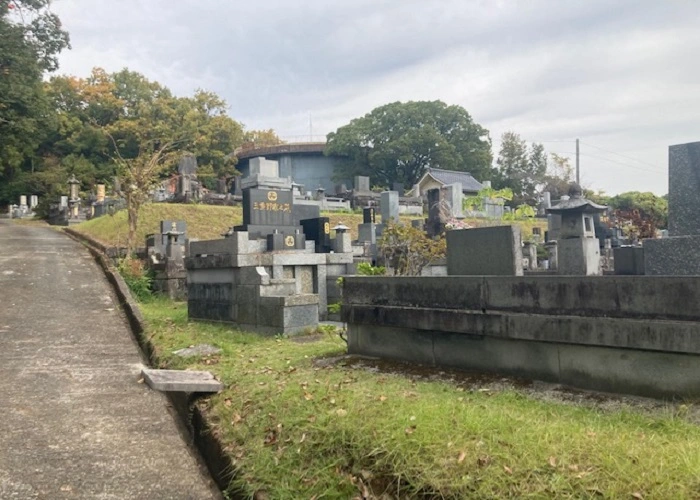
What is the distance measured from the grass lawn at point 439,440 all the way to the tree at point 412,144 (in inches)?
1742

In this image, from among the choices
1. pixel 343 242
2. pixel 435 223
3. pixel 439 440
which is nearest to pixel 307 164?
pixel 435 223

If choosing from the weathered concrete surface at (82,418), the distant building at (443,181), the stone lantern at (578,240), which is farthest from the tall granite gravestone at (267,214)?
the distant building at (443,181)

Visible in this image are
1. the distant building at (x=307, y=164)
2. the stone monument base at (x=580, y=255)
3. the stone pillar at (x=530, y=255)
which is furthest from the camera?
the distant building at (x=307, y=164)

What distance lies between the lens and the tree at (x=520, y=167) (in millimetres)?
50156

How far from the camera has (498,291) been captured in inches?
175

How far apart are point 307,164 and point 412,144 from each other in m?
10.2

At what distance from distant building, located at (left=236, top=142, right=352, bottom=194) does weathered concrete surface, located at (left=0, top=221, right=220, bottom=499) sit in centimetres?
3979

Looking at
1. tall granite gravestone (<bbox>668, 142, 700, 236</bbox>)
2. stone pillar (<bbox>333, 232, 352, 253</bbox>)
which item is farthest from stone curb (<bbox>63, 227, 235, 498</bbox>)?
tall granite gravestone (<bbox>668, 142, 700, 236</bbox>)

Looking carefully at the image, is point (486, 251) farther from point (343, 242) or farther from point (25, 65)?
point (25, 65)

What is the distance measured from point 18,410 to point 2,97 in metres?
21.0

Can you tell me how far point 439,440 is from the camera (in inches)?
113

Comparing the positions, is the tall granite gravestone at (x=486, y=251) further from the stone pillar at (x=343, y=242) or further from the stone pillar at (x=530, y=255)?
the stone pillar at (x=530, y=255)

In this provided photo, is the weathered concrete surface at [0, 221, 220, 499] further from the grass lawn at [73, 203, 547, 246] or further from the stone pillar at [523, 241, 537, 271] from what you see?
the stone pillar at [523, 241, 537, 271]

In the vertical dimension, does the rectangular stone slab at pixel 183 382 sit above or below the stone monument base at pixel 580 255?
below
